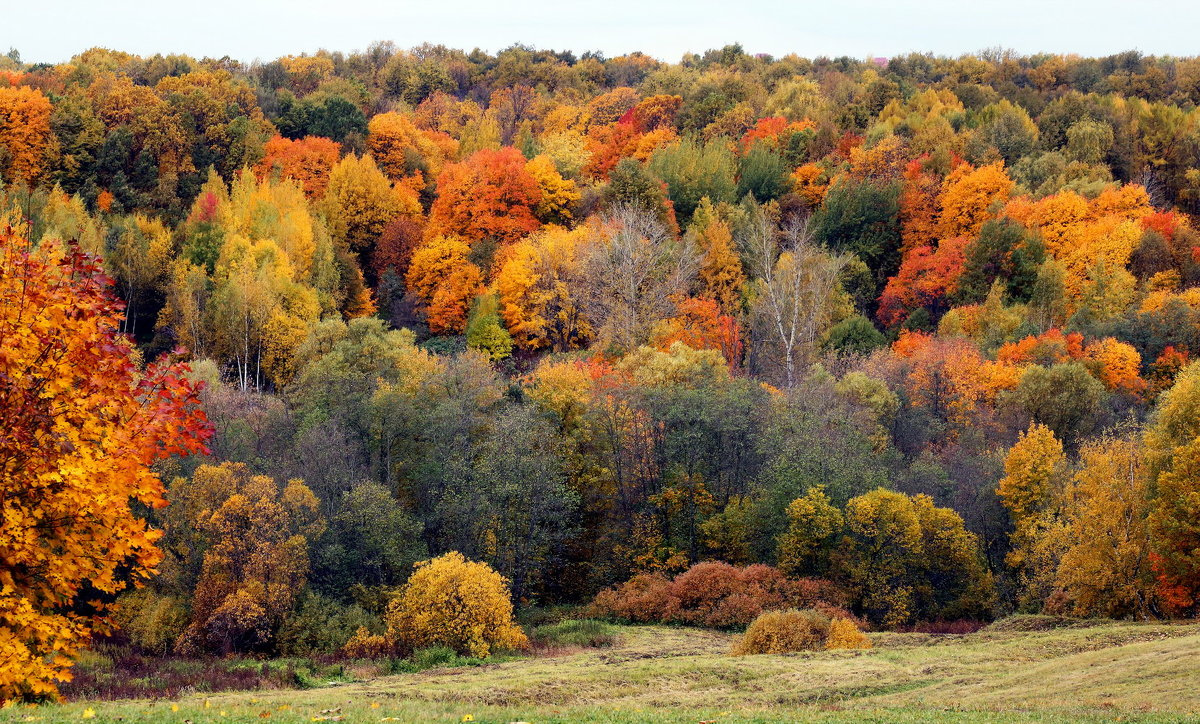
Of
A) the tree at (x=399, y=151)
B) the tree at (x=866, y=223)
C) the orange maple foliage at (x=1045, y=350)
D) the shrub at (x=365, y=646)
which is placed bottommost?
the shrub at (x=365, y=646)

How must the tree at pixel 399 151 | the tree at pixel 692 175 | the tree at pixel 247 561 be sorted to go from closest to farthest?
the tree at pixel 247 561, the tree at pixel 692 175, the tree at pixel 399 151

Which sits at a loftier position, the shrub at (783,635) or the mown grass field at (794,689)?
the mown grass field at (794,689)

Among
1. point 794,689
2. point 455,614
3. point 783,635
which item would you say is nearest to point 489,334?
point 455,614

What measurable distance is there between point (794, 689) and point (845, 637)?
446 inches

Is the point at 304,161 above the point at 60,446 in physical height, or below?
above

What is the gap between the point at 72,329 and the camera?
646 inches

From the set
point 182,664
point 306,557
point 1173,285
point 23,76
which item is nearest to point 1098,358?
point 1173,285

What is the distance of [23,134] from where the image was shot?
100 meters

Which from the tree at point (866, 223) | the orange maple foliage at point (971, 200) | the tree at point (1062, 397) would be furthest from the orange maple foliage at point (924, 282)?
the tree at point (1062, 397)

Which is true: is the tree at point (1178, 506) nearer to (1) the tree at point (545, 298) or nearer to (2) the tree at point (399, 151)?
(1) the tree at point (545, 298)

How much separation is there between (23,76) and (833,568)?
325 ft

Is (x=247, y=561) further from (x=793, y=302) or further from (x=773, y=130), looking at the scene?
(x=773, y=130)

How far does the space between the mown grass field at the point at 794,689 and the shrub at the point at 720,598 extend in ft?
28.2

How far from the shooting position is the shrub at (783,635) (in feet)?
136
